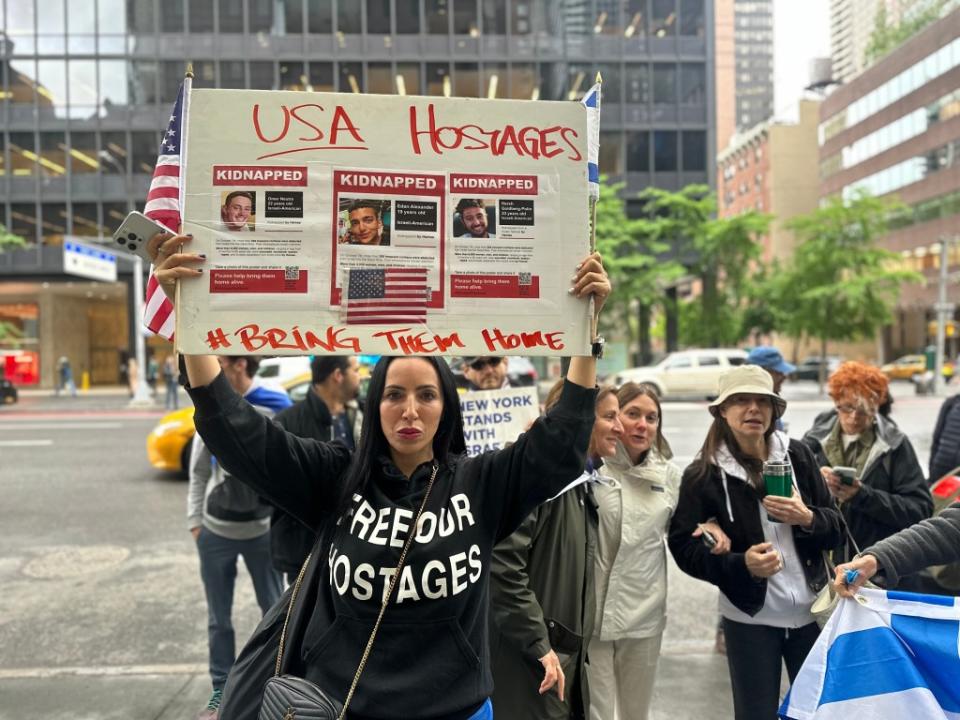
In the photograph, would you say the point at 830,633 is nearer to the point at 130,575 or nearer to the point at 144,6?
the point at 130,575

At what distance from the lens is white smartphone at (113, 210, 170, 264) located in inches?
74.2

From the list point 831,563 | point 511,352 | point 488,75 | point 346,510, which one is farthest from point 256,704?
point 488,75

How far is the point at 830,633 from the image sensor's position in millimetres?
2494

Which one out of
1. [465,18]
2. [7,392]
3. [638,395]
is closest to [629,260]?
[465,18]

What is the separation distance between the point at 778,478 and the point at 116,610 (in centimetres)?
505

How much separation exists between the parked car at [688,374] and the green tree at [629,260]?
222 inches

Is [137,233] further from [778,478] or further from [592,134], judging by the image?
[778,478]

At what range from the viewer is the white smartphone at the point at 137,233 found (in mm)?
1886

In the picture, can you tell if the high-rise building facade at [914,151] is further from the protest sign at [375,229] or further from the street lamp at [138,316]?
the protest sign at [375,229]

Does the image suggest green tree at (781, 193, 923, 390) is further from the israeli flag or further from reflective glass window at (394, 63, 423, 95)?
the israeli flag

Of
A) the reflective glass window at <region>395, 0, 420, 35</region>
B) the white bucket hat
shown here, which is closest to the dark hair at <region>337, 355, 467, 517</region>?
the white bucket hat

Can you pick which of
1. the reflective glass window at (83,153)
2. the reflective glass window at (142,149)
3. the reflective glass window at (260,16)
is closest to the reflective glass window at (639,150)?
the reflective glass window at (260,16)

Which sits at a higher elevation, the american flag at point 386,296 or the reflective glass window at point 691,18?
the reflective glass window at point 691,18

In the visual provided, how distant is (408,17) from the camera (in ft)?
116
